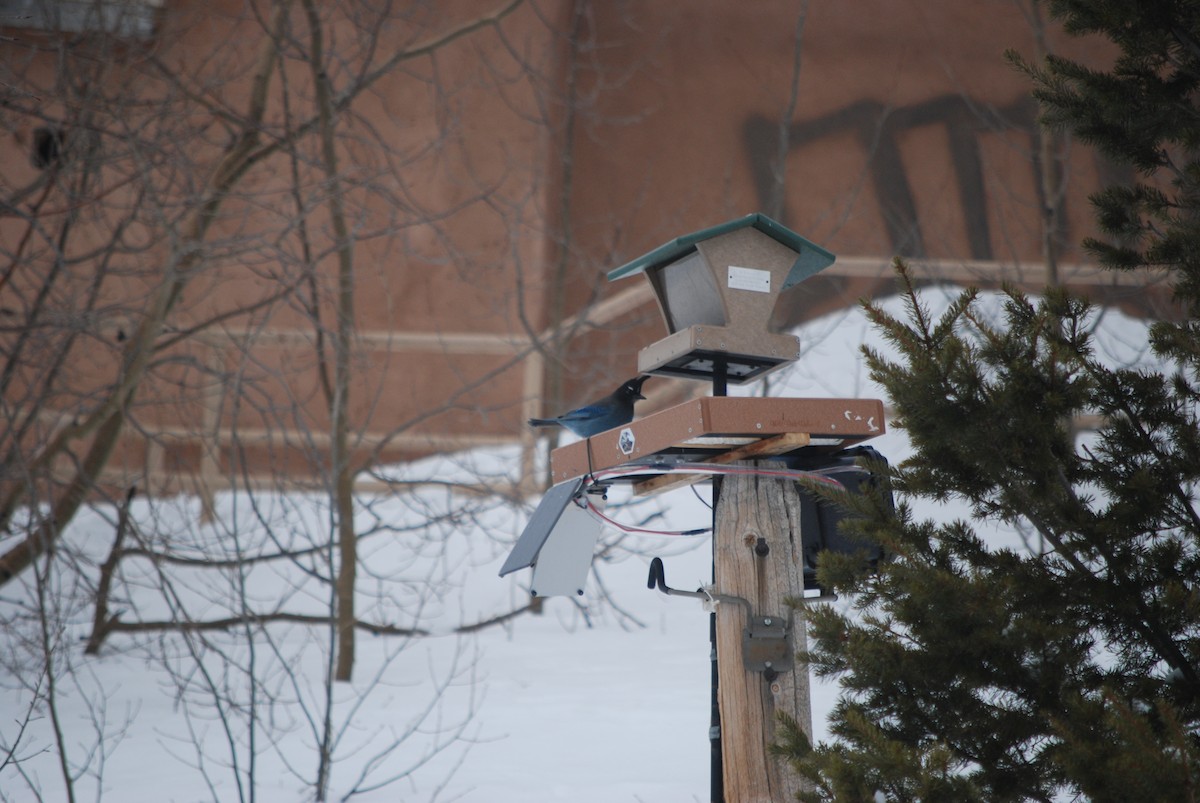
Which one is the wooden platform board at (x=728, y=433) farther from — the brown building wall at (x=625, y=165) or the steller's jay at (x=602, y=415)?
the brown building wall at (x=625, y=165)

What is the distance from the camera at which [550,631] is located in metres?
7.12

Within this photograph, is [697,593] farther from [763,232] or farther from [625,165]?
[625,165]

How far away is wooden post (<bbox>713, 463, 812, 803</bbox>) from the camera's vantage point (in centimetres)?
→ 268

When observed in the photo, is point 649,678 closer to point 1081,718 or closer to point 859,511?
point 859,511

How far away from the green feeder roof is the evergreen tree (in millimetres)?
543

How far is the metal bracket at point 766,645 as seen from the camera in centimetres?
271

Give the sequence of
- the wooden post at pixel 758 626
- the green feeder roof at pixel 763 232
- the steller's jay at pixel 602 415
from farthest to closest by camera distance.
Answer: the steller's jay at pixel 602 415, the green feeder roof at pixel 763 232, the wooden post at pixel 758 626

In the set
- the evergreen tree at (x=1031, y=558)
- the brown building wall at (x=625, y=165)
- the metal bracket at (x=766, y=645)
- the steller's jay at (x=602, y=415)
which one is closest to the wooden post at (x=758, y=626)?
the metal bracket at (x=766, y=645)

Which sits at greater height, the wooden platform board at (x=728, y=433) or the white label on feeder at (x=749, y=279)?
the white label on feeder at (x=749, y=279)

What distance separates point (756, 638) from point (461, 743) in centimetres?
259

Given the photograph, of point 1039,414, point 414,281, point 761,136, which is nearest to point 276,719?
point 1039,414

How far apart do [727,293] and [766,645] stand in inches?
36.4

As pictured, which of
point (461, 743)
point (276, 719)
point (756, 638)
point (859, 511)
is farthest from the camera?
point (276, 719)

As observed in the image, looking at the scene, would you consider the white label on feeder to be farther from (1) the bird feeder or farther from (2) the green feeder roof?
(2) the green feeder roof
